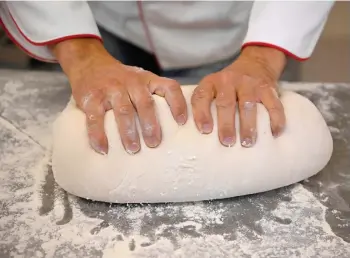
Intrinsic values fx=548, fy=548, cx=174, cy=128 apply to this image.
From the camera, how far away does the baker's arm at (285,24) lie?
38.7 inches

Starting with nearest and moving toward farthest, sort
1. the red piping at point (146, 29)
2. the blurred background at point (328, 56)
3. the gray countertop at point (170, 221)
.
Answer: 1. the gray countertop at point (170, 221)
2. the red piping at point (146, 29)
3. the blurred background at point (328, 56)

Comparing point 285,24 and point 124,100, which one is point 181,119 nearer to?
point 124,100

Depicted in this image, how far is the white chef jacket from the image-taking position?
100cm

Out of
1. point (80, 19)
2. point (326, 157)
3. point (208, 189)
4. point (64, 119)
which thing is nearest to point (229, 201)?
point (208, 189)

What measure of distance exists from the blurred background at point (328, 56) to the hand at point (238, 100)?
25.8 inches

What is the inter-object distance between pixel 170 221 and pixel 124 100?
19 centimetres

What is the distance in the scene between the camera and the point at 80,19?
1001 millimetres

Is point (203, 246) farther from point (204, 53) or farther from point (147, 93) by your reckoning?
point (204, 53)

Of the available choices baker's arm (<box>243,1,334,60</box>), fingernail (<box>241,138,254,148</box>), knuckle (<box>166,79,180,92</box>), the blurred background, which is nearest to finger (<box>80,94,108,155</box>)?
knuckle (<box>166,79,180,92</box>)

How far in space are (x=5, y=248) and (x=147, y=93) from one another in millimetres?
303

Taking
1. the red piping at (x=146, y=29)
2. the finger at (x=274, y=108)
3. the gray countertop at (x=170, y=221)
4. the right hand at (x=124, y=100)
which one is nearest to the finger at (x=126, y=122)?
the right hand at (x=124, y=100)

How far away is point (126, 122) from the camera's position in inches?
32.0

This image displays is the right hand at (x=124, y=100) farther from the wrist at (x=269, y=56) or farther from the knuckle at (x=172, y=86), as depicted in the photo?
the wrist at (x=269, y=56)

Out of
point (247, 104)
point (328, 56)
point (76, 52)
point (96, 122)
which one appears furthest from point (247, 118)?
point (328, 56)
